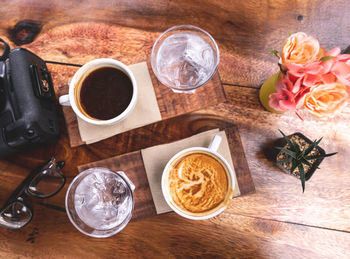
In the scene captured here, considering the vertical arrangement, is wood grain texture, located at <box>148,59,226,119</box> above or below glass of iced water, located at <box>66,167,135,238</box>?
above

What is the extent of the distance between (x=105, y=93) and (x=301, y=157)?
634mm

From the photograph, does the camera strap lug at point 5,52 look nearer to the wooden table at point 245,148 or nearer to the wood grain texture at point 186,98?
the wooden table at point 245,148

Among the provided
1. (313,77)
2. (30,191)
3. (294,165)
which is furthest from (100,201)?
(313,77)

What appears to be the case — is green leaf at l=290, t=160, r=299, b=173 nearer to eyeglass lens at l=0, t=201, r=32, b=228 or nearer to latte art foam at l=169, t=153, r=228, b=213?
latte art foam at l=169, t=153, r=228, b=213

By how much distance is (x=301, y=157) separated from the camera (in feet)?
2.52

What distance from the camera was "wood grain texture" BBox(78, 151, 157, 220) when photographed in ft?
2.85

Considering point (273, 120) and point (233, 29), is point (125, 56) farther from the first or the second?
point (273, 120)

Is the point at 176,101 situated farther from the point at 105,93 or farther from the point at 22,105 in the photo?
the point at 22,105

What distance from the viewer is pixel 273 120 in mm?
903

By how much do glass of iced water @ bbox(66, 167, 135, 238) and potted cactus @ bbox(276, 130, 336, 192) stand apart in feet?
1.62

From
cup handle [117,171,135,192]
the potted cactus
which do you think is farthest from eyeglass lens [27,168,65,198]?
the potted cactus

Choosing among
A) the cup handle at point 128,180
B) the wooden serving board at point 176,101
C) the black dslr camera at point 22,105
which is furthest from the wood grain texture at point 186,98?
the black dslr camera at point 22,105

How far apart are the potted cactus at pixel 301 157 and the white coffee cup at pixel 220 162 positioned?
0.16 meters

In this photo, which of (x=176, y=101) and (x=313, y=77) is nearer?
(x=313, y=77)
